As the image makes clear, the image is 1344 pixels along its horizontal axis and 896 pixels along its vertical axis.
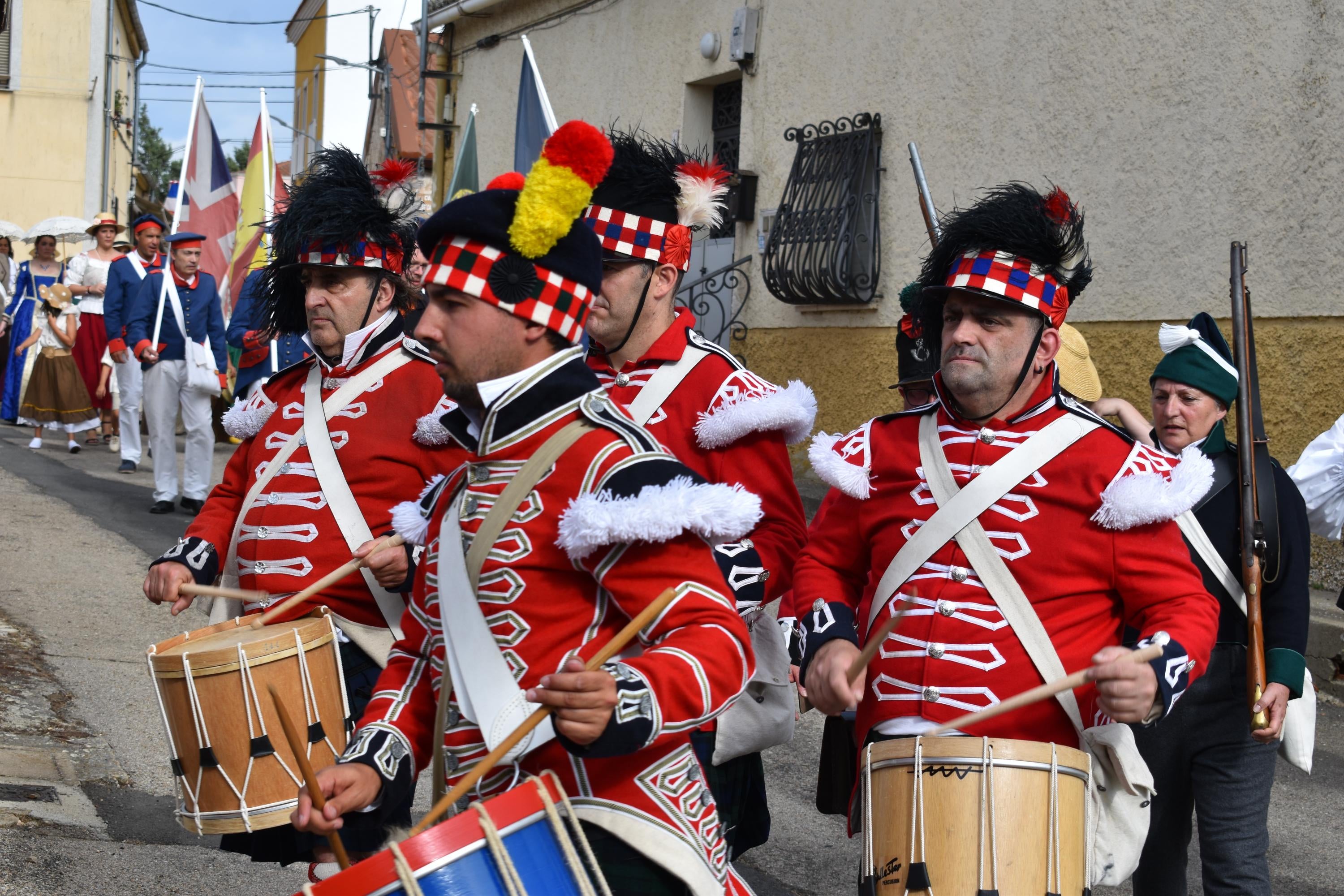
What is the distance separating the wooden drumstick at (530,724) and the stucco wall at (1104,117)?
6.89 meters

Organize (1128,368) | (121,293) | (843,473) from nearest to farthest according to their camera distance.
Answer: (843,473), (1128,368), (121,293)

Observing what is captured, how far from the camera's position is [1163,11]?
29.7 feet

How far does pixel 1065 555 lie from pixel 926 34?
8.86 metres

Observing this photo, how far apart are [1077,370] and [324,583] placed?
10.6 ft

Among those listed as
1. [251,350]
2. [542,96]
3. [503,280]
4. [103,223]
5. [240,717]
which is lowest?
[240,717]

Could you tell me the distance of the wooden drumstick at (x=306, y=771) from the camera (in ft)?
6.91

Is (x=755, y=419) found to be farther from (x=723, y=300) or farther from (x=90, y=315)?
(x=90, y=315)

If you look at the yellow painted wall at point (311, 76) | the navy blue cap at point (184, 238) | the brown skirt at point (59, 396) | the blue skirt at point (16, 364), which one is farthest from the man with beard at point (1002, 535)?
the yellow painted wall at point (311, 76)

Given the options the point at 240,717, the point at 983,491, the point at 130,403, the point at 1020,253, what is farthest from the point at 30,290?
the point at 983,491

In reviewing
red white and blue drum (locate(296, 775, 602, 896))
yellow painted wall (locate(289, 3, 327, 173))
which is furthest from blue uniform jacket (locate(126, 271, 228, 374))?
yellow painted wall (locate(289, 3, 327, 173))

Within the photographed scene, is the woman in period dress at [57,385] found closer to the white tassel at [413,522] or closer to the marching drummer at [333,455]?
the marching drummer at [333,455]

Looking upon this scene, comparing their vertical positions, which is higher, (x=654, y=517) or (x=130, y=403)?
(x=654, y=517)

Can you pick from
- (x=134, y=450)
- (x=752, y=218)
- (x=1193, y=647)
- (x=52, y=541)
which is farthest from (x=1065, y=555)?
(x=134, y=450)

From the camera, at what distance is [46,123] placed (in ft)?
106
